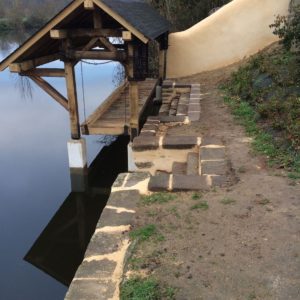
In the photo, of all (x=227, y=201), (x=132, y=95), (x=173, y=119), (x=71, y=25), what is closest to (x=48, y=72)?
(x=71, y=25)

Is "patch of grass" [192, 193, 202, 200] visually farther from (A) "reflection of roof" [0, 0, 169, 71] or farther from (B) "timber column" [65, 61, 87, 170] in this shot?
(B) "timber column" [65, 61, 87, 170]

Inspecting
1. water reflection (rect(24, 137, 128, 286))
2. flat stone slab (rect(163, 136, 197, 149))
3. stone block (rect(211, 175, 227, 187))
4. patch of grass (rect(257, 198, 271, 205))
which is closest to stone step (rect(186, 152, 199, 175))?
flat stone slab (rect(163, 136, 197, 149))

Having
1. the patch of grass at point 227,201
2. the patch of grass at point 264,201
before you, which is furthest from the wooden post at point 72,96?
the patch of grass at point 264,201

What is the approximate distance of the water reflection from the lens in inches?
231

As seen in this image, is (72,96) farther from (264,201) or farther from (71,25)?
(264,201)

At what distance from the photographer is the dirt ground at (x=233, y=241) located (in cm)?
272

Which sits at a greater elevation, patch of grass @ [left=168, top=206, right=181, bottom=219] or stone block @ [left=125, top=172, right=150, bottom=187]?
patch of grass @ [left=168, top=206, right=181, bottom=219]

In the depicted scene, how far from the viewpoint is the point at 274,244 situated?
10.5 feet

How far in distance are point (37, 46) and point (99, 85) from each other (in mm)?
10791

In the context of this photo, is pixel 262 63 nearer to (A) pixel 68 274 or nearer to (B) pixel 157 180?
(B) pixel 157 180

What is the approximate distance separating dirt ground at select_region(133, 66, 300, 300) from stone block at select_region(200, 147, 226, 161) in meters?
0.43

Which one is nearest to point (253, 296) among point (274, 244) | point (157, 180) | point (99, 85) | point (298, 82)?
point (274, 244)

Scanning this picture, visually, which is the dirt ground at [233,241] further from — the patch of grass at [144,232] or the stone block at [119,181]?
the stone block at [119,181]

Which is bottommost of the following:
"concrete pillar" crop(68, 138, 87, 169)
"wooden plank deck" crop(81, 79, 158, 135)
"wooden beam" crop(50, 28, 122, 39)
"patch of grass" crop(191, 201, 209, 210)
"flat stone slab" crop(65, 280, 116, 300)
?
"concrete pillar" crop(68, 138, 87, 169)
